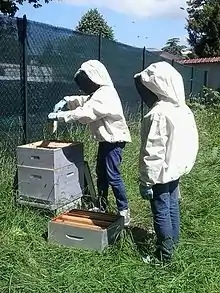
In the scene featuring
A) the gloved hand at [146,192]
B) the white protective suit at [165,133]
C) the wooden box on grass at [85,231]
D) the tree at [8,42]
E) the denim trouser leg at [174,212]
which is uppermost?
the tree at [8,42]

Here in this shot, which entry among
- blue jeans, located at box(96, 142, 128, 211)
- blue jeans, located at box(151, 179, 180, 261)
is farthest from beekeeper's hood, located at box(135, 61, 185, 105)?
blue jeans, located at box(96, 142, 128, 211)

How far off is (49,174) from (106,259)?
3.49ft

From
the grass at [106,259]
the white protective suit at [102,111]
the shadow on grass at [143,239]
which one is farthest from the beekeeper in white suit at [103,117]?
the grass at [106,259]

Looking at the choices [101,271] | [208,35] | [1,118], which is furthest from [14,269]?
[208,35]

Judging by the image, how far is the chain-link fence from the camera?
5.95 m

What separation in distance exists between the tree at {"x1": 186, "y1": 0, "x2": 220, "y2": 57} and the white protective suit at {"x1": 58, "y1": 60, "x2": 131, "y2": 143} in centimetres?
3587

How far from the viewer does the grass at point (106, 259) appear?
377 centimetres

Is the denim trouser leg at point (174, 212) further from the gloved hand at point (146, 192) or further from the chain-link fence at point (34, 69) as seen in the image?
the chain-link fence at point (34, 69)

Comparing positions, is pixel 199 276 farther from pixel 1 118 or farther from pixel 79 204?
pixel 1 118

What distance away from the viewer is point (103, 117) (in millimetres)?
5070

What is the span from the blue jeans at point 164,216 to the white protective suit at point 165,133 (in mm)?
143

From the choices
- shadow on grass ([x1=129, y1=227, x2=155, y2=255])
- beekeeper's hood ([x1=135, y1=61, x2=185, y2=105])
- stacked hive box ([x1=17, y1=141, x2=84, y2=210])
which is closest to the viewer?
beekeeper's hood ([x1=135, y1=61, x2=185, y2=105])

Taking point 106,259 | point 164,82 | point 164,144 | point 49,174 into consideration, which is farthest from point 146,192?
point 49,174

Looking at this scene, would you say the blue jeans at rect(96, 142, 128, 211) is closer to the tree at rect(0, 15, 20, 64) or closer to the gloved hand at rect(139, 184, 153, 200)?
the gloved hand at rect(139, 184, 153, 200)
